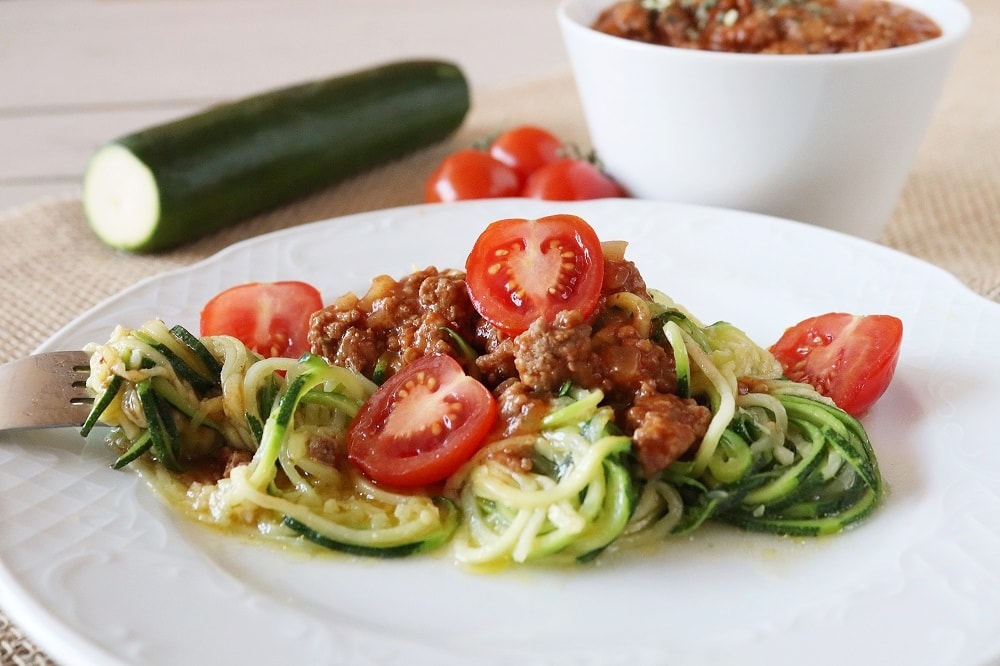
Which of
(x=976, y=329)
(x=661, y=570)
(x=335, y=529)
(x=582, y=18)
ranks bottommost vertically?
(x=976, y=329)

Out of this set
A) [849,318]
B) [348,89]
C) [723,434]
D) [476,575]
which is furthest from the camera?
[348,89]

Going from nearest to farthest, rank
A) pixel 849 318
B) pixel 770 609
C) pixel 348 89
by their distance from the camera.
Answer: pixel 770 609 < pixel 849 318 < pixel 348 89

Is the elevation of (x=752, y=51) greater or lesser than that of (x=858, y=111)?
greater

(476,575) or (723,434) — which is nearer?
(476,575)

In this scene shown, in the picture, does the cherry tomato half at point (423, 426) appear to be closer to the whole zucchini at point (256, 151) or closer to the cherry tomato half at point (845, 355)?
the cherry tomato half at point (845, 355)

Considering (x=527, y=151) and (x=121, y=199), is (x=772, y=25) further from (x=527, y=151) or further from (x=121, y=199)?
(x=121, y=199)

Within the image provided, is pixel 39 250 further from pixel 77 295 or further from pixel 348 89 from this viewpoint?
pixel 348 89

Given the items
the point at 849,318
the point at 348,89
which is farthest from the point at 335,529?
the point at 348,89
